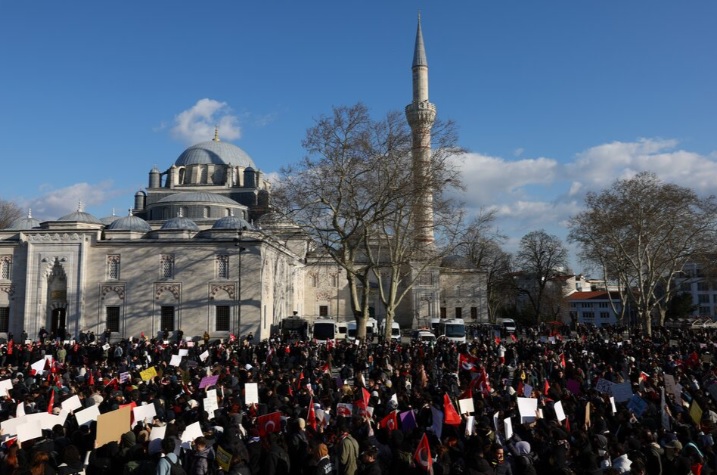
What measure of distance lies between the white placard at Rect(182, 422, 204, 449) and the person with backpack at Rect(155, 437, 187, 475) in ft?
3.90

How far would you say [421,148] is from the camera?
32.0m

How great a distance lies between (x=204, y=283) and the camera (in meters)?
34.8

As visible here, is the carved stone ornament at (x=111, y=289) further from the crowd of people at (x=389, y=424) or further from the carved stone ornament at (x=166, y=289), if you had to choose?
the crowd of people at (x=389, y=424)

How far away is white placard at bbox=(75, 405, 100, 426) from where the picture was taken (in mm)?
9349

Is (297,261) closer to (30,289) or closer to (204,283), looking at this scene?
(204,283)

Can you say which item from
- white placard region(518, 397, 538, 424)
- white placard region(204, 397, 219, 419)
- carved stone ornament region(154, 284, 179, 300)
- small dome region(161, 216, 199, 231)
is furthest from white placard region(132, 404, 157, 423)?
small dome region(161, 216, 199, 231)

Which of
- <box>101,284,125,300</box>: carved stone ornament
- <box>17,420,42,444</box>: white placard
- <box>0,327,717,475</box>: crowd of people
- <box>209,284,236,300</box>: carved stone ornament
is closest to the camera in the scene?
<box>0,327,717,475</box>: crowd of people

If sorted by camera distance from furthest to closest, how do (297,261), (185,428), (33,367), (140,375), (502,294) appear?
1. (502,294)
2. (297,261)
3. (33,367)
4. (140,375)
5. (185,428)

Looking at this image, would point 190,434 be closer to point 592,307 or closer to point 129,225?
point 129,225

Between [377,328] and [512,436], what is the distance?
32.9m

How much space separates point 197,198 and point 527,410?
40.5 m

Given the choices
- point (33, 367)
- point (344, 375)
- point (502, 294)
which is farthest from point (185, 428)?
point (502, 294)

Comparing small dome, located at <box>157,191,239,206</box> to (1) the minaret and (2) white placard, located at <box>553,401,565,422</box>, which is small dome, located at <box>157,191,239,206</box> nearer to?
(1) the minaret

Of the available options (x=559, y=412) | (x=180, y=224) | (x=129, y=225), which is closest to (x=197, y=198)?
(x=180, y=224)
